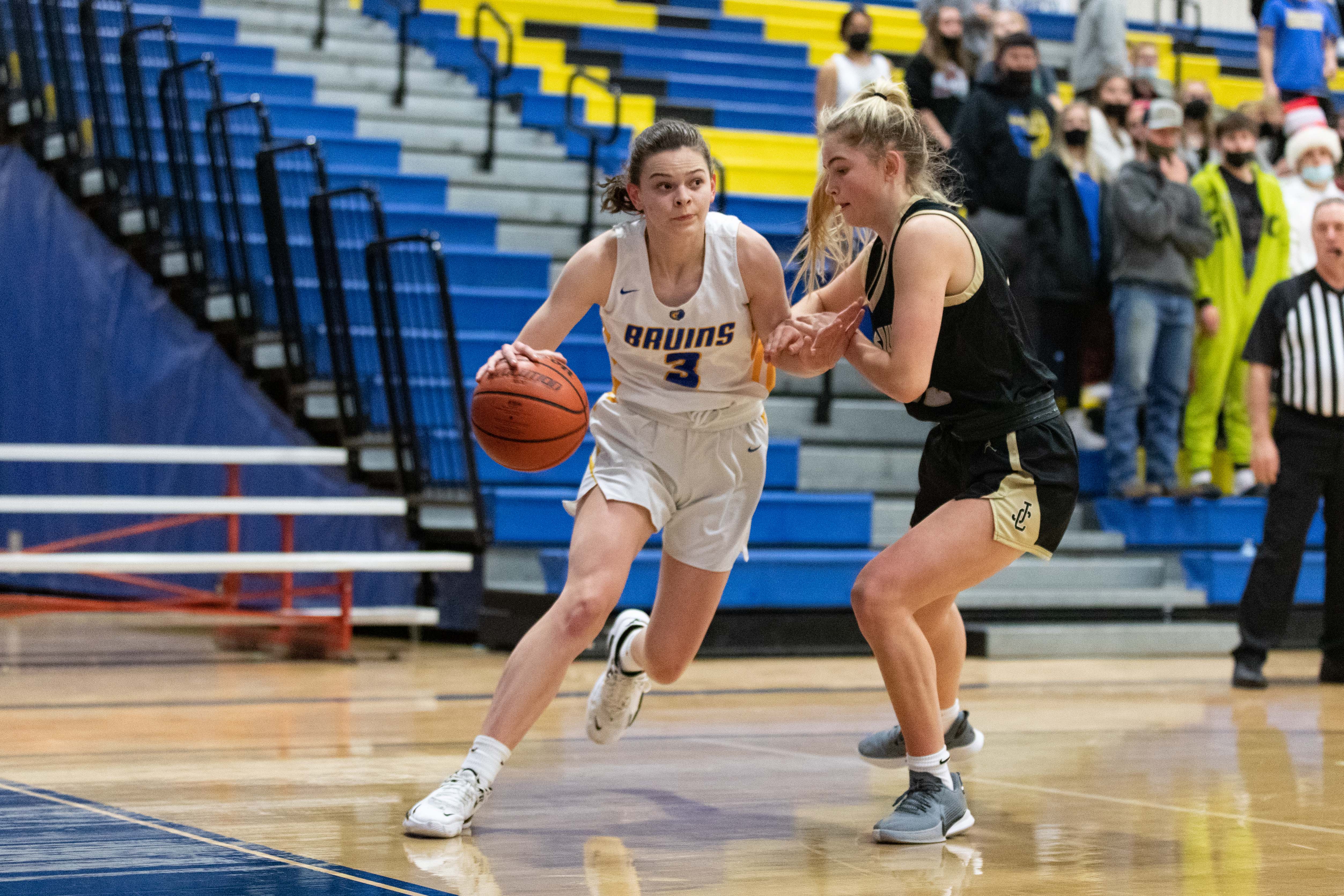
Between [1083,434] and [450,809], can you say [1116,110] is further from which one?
[450,809]

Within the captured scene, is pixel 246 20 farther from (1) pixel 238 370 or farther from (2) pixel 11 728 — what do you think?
(2) pixel 11 728

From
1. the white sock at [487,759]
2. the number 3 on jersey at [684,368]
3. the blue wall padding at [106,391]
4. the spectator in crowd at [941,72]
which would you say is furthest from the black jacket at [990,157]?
the white sock at [487,759]

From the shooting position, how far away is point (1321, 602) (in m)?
8.62

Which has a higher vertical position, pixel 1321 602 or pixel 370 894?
pixel 370 894

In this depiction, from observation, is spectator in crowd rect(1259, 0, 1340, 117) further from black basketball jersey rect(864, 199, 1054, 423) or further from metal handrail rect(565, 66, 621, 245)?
black basketball jersey rect(864, 199, 1054, 423)

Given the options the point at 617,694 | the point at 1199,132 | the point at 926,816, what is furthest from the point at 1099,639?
the point at 926,816

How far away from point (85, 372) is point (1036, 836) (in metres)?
6.72

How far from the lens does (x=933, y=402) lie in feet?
12.3

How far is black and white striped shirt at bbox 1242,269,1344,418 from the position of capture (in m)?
6.67

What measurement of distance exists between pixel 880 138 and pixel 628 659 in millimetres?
1470

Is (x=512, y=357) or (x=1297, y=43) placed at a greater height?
(x=1297, y=43)

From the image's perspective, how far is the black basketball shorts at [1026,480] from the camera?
11.9ft

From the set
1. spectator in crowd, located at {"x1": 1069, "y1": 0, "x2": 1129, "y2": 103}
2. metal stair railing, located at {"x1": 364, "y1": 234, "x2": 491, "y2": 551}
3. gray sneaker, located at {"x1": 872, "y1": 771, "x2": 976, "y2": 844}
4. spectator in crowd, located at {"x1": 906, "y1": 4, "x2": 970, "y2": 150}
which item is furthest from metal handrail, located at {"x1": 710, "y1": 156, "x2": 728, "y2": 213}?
A: gray sneaker, located at {"x1": 872, "y1": 771, "x2": 976, "y2": 844}

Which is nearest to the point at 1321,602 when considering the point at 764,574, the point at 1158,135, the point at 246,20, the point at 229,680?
the point at 1158,135
